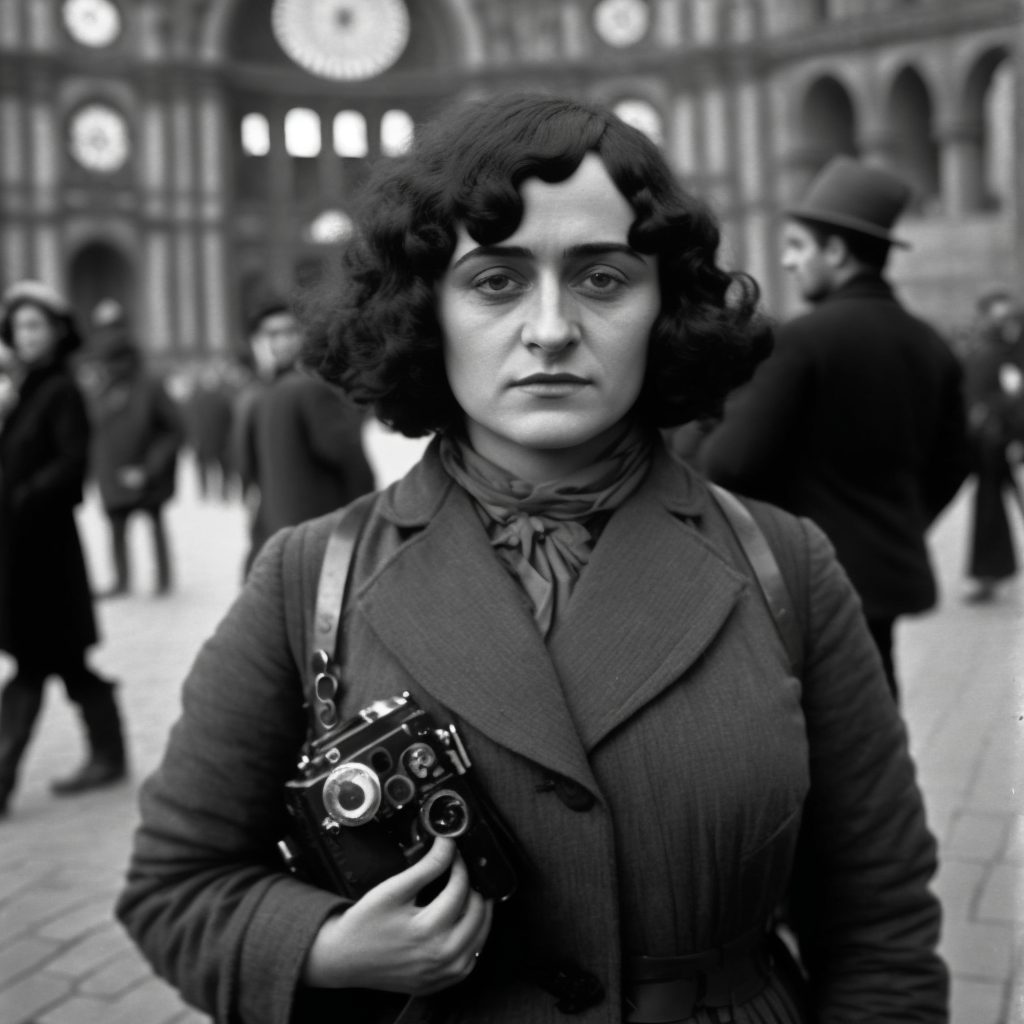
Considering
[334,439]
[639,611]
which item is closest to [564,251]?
[639,611]

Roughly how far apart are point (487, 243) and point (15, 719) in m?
4.32

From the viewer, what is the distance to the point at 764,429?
3.64 meters

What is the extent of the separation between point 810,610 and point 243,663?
26.5 inches

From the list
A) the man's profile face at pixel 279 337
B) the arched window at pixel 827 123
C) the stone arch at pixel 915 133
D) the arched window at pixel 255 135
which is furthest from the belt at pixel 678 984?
the arched window at pixel 255 135

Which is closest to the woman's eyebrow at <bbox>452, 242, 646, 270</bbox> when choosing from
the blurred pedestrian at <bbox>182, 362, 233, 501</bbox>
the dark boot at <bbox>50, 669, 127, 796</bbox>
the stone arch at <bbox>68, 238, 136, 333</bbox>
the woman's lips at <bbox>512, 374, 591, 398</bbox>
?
the woman's lips at <bbox>512, 374, 591, 398</bbox>

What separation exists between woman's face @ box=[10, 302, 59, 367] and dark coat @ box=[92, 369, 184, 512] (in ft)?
14.6

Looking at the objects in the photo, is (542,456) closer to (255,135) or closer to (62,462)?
(62,462)

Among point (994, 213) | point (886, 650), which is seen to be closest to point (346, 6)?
point (994, 213)

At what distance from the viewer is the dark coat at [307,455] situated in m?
5.66

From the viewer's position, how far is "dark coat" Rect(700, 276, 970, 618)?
3.72m

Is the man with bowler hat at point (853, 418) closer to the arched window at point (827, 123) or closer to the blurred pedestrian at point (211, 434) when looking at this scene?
the blurred pedestrian at point (211, 434)

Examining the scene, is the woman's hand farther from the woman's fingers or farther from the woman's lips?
the woman's lips

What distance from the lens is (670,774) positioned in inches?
60.4

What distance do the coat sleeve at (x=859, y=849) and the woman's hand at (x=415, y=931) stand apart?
1.50ft
